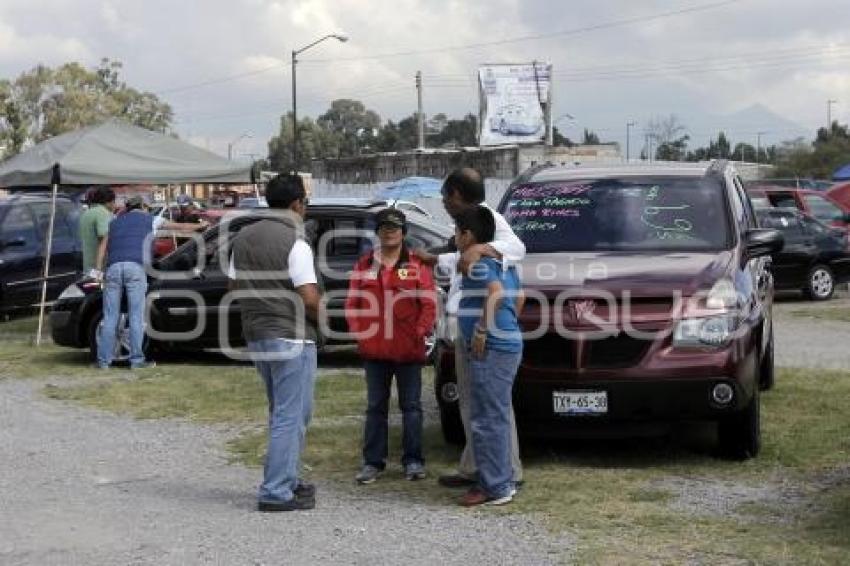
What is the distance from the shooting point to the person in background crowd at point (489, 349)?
242 inches

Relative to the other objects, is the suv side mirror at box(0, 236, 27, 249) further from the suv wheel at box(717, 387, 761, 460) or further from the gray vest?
the suv wheel at box(717, 387, 761, 460)

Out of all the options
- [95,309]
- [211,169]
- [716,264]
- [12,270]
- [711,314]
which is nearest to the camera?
[711,314]

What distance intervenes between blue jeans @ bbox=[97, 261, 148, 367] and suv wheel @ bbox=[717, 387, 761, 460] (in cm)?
655

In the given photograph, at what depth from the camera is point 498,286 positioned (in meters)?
6.11

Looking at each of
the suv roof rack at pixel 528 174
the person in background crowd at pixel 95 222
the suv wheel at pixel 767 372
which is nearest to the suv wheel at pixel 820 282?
the suv wheel at pixel 767 372

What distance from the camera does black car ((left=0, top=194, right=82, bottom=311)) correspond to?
1619 cm

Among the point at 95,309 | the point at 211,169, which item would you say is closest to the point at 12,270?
the point at 211,169

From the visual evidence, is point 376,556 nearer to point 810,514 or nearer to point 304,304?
point 304,304

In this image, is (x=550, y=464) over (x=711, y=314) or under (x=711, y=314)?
under

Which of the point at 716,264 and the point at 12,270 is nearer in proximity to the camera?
the point at 716,264

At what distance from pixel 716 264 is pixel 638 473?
1.41 meters

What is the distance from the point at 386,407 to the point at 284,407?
0.85 metres

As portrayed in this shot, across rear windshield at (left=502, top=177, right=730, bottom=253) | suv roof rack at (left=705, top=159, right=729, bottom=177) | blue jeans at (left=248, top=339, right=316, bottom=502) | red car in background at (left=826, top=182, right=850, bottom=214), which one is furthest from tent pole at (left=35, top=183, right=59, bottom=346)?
red car in background at (left=826, top=182, right=850, bottom=214)

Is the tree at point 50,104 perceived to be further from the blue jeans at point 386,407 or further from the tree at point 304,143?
the blue jeans at point 386,407
